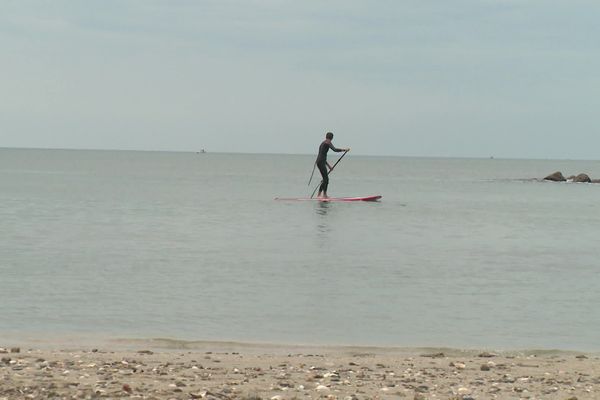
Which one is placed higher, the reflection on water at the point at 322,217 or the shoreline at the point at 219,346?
the reflection on water at the point at 322,217

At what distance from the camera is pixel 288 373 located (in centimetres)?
880

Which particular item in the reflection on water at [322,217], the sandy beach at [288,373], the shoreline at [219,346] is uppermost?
the reflection on water at [322,217]

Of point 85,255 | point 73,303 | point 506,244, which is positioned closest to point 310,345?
point 73,303

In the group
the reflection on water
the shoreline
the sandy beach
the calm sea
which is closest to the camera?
the sandy beach

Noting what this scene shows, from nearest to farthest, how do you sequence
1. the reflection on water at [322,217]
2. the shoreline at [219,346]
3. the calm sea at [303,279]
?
the shoreline at [219,346]
the calm sea at [303,279]
the reflection on water at [322,217]

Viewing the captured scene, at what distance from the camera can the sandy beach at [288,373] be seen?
25.7ft

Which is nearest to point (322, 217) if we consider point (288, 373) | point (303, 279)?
point (303, 279)

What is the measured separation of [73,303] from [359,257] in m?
7.78

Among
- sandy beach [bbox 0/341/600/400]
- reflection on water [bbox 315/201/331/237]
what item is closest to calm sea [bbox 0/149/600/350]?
reflection on water [bbox 315/201/331/237]

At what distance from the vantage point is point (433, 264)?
1895 cm

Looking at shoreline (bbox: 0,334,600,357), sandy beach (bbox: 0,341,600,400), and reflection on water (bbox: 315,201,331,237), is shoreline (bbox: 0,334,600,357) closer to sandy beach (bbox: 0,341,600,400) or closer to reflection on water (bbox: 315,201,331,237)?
sandy beach (bbox: 0,341,600,400)

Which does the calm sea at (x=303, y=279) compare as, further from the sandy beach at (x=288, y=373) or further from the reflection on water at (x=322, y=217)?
the sandy beach at (x=288, y=373)

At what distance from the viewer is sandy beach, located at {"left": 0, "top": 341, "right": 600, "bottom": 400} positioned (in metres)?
7.82

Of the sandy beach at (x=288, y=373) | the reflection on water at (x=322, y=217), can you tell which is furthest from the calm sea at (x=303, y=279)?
the sandy beach at (x=288, y=373)
